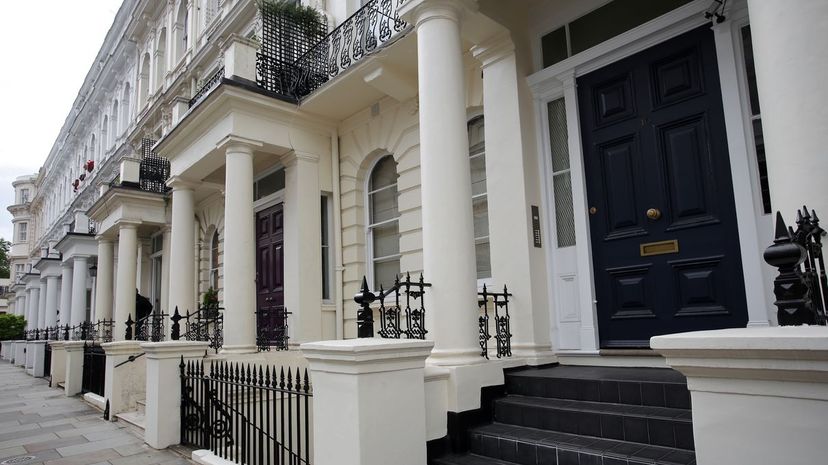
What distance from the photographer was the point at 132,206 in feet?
48.9

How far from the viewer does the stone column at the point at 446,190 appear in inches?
196

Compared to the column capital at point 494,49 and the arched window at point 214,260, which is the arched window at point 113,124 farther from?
the column capital at point 494,49

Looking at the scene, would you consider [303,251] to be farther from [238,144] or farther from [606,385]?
[606,385]

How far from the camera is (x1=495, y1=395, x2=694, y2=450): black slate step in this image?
3660 millimetres

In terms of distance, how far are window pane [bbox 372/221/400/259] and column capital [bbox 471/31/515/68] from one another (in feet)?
11.4

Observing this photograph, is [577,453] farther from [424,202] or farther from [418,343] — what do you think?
[424,202]

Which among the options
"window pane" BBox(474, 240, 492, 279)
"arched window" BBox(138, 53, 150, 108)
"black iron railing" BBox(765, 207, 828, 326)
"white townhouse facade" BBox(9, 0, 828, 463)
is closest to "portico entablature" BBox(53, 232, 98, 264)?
"arched window" BBox(138, 53, 150, 108)

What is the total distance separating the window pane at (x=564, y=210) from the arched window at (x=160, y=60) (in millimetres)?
17892

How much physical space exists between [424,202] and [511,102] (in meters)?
1.86

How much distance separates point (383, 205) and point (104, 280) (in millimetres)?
12129

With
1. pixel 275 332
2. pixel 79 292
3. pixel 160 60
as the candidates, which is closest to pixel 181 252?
pixel 275 332

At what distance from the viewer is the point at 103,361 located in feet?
36.5

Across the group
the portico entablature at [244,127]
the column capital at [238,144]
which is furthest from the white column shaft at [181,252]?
the column capital at [238,144]

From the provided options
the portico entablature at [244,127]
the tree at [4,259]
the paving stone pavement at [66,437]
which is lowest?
the paving stone pavement at [66,437]
